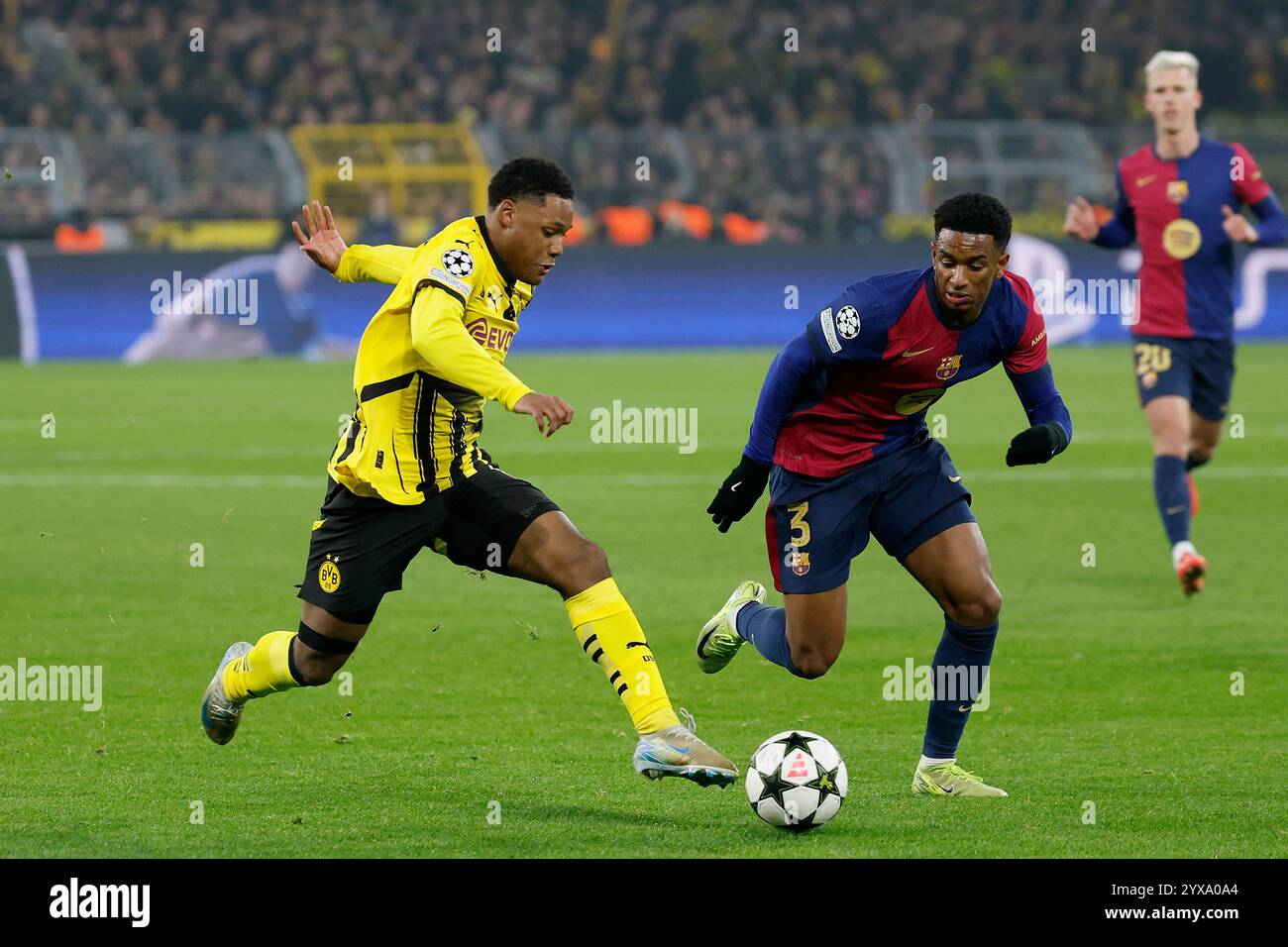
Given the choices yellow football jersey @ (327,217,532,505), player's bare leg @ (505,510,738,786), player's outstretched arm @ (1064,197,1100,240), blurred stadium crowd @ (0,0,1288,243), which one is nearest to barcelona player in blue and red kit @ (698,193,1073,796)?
player's bare leg @ (505,510,738,786)

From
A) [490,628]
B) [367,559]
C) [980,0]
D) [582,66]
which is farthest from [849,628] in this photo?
[980,0]

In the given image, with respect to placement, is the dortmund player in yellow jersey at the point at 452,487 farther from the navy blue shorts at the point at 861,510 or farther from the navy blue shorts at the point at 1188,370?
the navy blue shorts at the point at 1188,370

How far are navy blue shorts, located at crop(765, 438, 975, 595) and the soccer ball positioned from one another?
0.80m

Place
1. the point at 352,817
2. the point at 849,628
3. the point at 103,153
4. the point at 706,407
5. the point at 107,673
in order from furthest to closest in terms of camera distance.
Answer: the point at 103,153
the point at 706,407
the point at 849,628
the point at 107,673
the point at 352,817

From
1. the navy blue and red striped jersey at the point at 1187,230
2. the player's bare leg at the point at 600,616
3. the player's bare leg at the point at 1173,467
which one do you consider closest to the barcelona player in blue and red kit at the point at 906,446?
the player's bare leg at the point at 600,616

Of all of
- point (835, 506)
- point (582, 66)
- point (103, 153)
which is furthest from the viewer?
point (582, 66)

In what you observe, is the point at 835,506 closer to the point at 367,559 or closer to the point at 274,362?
the point at 367,559

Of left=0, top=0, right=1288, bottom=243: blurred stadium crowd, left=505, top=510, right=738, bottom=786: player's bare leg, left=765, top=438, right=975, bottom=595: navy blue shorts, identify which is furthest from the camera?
left=0, top=0, right=1288, bottom=243: blurred stadium crowd

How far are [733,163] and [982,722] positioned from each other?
72.4 ft

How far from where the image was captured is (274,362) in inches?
925

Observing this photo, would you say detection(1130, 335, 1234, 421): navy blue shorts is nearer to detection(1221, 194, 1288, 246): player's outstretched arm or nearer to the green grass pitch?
detection(1221, 194, 1288, 246): player's outstretched arm

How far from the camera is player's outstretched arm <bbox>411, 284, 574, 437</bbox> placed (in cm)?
554

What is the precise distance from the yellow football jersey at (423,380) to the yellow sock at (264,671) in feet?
2.06

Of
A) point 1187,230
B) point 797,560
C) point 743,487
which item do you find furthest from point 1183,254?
point 743,487
